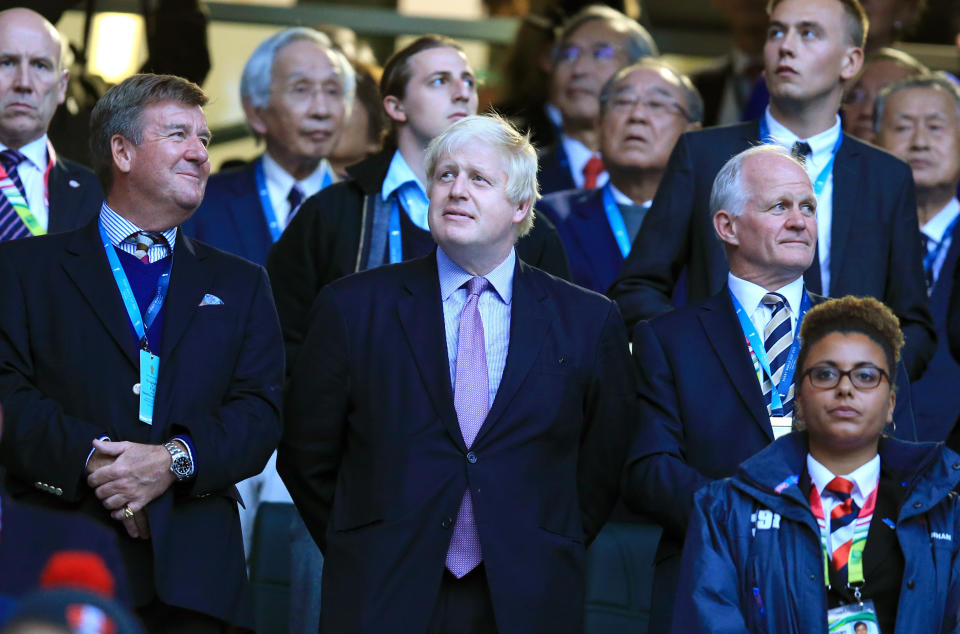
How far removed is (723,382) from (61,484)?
81.0 inches

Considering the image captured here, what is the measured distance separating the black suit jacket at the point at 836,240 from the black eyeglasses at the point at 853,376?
110 centimetres

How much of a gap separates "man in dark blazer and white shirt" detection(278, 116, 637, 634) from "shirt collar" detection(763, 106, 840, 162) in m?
1.39

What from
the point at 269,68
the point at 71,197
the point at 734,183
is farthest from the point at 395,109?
the point at 734,183

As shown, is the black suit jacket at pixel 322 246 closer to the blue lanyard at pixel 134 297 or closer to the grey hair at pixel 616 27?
the blue lanyard at pixel 134 297

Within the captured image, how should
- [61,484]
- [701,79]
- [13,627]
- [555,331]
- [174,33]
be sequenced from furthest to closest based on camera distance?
[701,79] < [174,33] < [555,331] < [61,484] < [13,627]

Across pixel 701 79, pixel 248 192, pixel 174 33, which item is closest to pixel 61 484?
pixel 248 192

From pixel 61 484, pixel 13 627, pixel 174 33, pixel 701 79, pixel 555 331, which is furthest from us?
pixel 701 79

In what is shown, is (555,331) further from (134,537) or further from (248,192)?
(248,192)

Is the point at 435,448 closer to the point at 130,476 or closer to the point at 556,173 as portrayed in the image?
the point at 130,476

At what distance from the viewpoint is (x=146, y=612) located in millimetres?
4969

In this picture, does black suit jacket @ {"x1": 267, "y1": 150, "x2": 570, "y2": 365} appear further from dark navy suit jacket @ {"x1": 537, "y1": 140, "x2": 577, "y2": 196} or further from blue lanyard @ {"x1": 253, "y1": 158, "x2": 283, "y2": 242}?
dark navy suit jacket @ {"x1": 537, "y1": 140, "x2": 577, "y2": 196}

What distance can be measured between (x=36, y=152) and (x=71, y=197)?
24 cm

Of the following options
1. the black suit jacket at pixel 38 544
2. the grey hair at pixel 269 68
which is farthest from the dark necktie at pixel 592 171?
the black suit jacket at pixel 38 544

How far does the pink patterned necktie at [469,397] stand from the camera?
5.00 meters
